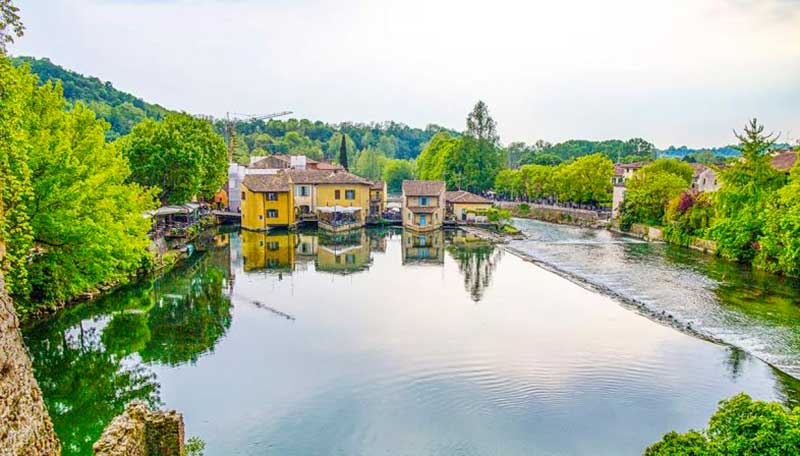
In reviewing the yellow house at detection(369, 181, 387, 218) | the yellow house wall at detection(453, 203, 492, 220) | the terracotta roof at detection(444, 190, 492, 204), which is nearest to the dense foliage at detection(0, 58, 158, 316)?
the yellow house at detection(369, 181, 387, 218)

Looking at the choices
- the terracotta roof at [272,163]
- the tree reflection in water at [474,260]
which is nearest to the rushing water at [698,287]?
the tree reflection in water at [474,260]

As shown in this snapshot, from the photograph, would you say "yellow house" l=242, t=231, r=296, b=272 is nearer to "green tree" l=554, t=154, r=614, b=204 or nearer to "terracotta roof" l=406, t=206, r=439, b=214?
"terracotta roof" l=406, t=206, r=439, b=214

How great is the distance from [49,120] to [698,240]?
35.9 metres

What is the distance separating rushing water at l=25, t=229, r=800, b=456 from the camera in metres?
11.1

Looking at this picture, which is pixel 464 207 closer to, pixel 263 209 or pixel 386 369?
pixel 263 209

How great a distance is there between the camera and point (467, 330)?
18047 millimetres

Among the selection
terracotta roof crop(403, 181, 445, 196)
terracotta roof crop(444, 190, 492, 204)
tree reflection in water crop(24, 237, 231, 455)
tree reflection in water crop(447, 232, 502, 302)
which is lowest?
tree reflection in water crop(24, 237, 231, 455)

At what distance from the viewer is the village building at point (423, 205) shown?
4884 centimetres

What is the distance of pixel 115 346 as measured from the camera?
1625 centimetres

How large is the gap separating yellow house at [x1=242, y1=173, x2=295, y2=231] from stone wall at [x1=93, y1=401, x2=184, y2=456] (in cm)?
3705

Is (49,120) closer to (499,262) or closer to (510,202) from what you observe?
(499,262)

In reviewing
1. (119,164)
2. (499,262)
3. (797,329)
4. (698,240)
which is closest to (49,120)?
(119,164)

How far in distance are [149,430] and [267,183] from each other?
38.6m

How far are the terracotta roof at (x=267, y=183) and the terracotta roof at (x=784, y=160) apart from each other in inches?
1386
